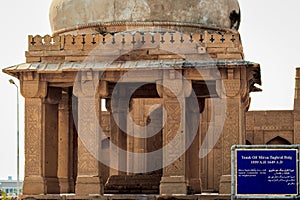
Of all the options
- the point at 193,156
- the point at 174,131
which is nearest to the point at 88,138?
the point at 174,131

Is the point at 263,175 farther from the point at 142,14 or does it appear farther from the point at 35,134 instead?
the point at 142,14

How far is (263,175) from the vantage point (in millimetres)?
19703

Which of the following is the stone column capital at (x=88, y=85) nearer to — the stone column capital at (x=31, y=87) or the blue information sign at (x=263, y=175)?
the stone column capital at (x=31, y=87)

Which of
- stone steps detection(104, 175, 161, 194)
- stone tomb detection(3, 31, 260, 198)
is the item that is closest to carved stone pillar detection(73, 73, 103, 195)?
stone tomb detection(3, 31, 260, 198)

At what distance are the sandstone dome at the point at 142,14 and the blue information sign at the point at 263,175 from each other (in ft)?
23.4

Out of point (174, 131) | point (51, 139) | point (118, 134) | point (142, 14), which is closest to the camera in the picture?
point (174, 131)

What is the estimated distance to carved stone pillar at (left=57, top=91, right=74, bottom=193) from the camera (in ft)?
90.0

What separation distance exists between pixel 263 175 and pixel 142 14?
25.4 feet

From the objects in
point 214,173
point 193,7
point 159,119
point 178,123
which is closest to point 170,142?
point 178,123

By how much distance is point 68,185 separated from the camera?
27906 millimetres

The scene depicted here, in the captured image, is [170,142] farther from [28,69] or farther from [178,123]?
[28,69]

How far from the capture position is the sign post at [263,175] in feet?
64.7

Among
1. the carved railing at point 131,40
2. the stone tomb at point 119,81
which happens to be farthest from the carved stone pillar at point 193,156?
the carved railing at point 131,40

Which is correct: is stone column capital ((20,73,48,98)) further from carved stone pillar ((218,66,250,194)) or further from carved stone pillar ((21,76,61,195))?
carved stone pillar ((218,66,250,194))
